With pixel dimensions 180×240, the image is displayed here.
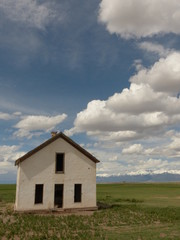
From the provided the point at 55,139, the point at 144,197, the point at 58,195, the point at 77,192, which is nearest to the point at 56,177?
the point at 58,195

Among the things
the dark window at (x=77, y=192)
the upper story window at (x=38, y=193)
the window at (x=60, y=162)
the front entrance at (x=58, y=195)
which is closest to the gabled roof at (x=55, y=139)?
the window at (x=60, y=162)

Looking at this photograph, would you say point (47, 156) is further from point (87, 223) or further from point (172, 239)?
point (172, 239)

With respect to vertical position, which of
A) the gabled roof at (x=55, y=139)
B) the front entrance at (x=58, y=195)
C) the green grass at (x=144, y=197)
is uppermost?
the gabled roof at (x=55, y=139)

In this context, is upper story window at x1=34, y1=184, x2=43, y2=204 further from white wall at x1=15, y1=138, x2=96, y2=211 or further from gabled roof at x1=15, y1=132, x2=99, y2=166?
gabled roof at x1=15, y1=132, x2=99, y2=166

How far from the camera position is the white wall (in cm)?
2522

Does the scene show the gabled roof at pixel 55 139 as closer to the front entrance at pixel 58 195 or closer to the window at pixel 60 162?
the window at pixel 60 162

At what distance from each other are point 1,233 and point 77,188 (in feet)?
41.5

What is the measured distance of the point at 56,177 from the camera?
26.5m

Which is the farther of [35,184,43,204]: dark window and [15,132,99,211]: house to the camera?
[35,184,43,204]: dark window

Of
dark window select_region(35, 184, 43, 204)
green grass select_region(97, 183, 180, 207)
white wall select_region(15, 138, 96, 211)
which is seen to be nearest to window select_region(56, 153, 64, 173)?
white wall select_region(15, 138, 96, 211)

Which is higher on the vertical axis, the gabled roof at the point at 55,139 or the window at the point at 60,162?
the gabled roof at the point at 55,139

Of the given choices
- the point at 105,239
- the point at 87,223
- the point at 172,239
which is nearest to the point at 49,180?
the point at 87,223

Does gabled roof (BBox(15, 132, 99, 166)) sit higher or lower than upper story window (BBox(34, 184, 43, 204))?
higher

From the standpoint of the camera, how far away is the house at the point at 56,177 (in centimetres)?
2534
